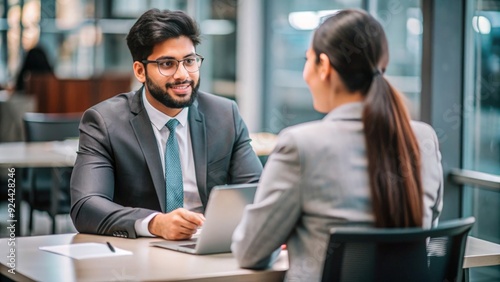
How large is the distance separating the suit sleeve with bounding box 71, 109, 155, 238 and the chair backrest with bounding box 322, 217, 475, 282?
845 mm

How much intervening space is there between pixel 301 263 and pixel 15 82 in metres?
6.93

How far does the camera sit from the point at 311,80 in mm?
2107

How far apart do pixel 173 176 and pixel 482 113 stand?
7.98 feet

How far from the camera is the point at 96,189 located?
2.72 m

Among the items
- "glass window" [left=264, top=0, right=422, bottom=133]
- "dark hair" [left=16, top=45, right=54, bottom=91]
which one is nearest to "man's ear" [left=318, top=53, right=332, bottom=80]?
"glass window" [left=264, top=0, right=422, bottom=133]

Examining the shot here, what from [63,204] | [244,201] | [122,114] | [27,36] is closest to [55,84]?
[27,36]

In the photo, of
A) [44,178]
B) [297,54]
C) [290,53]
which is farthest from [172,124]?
[290,53]

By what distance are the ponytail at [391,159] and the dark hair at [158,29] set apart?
102cm

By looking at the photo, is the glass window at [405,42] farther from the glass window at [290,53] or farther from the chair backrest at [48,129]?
the chair backrest at [48,129]

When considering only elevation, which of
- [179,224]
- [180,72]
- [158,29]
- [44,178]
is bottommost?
[44,178]

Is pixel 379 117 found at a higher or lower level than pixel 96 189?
higher

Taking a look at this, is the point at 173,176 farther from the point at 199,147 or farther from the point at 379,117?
the point at 379,117

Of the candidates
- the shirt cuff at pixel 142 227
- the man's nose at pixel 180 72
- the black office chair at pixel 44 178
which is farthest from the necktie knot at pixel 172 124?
the black office chair at pixel 44 178

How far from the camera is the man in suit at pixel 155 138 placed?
2.80 m
